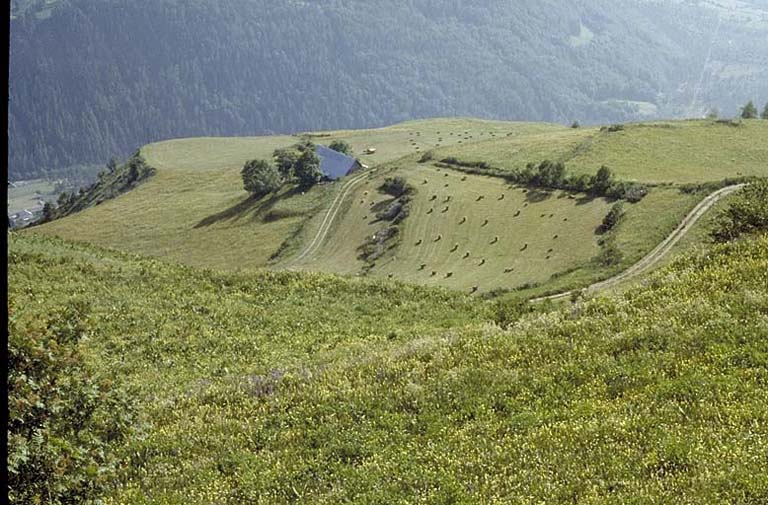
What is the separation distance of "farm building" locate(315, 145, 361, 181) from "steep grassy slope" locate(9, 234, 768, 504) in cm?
12594

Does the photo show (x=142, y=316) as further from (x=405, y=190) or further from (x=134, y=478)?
(x=405, y=190)

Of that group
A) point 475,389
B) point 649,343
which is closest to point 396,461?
point 475,389

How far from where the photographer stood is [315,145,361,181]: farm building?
15038 centimetres

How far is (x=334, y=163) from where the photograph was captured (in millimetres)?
155500

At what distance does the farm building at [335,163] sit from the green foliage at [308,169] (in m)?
2.61

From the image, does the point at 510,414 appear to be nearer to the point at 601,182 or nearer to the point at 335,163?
the point at 601,182

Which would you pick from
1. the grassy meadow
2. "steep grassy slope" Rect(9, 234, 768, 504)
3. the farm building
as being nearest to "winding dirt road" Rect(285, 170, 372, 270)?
the grassy meadow

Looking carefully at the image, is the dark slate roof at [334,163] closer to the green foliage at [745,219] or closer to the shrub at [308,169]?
the shrub at [308,169]

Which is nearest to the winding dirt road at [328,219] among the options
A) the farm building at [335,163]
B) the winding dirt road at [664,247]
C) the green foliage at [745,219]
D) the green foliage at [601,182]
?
the farm building at [335,163]

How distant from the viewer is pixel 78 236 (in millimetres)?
139875

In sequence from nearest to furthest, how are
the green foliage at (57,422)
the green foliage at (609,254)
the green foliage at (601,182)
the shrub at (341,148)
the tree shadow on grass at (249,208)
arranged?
1. the green foliage at (57,422)
2. the green foliage at (609,254)
3. the green foliage at (601,182)
4. the tree shadow on grass at (249,208)
5. the shrub at (341,148)

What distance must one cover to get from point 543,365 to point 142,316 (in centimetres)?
2497

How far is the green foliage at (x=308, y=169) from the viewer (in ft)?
477

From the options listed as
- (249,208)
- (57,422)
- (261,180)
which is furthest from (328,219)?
(57,422)
